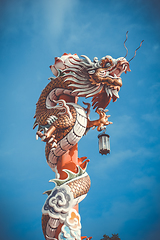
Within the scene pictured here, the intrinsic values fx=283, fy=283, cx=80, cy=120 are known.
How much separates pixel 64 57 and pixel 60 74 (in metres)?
0.47

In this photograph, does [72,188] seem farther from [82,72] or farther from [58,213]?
[82,72]

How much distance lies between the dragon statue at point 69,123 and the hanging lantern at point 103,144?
0.41 m

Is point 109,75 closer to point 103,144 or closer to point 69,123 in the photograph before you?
point 69,123

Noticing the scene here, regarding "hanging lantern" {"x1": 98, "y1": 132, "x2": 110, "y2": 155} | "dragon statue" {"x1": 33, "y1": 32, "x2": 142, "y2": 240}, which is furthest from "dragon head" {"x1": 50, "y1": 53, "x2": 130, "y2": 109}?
"hanging lantern" {"x1": 98, "y1": 132, "x2": 110, "y2": 155}

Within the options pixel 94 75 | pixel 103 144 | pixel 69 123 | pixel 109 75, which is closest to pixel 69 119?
pixel 69 123

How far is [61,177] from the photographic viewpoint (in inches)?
244

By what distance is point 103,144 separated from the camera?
6320 millimetres

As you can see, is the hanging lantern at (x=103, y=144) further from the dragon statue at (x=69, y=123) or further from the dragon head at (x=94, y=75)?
the dragon head at (x=94, y=75)

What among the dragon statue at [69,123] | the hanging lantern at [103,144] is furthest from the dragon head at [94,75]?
the hanging lantern at [103,144]

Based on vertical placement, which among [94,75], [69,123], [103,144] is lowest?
[103,144]

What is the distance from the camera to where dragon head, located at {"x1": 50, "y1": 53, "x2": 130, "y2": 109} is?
6730 mm

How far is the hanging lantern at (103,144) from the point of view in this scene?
6289mm

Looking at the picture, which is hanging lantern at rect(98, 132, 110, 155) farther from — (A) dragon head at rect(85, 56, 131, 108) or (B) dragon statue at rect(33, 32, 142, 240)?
(A) dragon head at rect(85, 56, 131, 108)

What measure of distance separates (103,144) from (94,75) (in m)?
1.68
